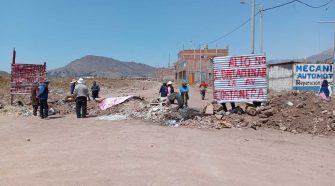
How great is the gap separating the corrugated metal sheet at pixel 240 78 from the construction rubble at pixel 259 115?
473mm

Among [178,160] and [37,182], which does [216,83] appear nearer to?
[178,160]

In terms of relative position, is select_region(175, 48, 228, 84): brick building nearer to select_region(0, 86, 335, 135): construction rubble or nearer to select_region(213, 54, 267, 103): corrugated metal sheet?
select_region(0, 86, 335, 135): construction rubble

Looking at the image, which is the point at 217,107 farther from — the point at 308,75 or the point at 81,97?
the point at 308,75

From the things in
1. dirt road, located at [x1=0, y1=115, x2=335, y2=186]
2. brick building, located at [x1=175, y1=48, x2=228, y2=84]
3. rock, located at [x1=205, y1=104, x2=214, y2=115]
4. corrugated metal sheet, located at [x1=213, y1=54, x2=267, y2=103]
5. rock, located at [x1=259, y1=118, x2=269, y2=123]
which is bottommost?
dirt road, located at [x1=0, y1=115, x2=335, y2=186]

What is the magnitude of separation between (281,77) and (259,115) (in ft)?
72.5

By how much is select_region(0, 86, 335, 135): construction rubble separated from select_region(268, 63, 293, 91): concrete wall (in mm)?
18352

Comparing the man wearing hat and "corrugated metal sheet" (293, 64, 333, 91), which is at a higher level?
"corrugated metal sheet" (293, 64, 333, 91)

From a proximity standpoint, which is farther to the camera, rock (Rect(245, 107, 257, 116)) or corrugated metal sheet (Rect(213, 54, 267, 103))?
corrugated metal sheet (Rect(213, 54, 267, 103))

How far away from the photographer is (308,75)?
33.7 m

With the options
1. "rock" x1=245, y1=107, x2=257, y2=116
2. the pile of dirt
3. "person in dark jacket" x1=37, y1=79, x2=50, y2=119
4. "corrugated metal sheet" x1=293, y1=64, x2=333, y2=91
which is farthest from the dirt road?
"corrugated metal sheet" x1=293, y1=64, x2=333, y2=91

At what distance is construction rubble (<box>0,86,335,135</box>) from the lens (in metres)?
14.1

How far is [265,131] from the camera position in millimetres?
13672

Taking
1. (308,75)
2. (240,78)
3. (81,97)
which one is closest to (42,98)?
(81,97)

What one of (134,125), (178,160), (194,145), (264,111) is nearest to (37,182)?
(178,160)
